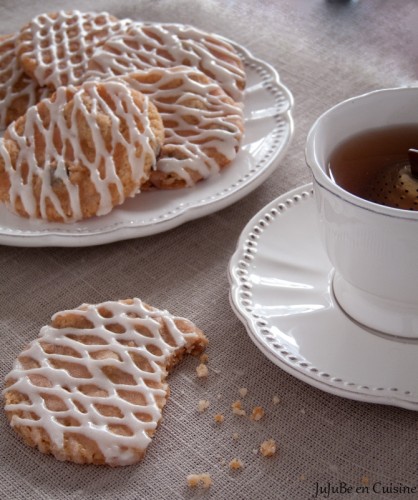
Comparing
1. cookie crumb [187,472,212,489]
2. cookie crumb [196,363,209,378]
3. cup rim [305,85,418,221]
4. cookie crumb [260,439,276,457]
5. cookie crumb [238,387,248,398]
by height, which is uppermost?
cup rim [305,85,418,221]

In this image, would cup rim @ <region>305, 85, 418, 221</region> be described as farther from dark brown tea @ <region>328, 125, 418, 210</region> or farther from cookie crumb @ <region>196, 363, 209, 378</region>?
cookie crumb @ <region>196, 363, 209, 378</region>

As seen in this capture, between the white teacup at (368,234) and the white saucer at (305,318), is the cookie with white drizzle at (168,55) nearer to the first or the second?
the white saucer at (305,318)

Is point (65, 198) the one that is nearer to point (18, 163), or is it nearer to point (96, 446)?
point (18, 163)

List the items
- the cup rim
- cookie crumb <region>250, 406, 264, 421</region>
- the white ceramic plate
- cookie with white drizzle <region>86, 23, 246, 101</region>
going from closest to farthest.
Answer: the cup rim, cookie crumb <region>250, 406, 264, 421</region>, the white ceramic plate, cookie with white drizzle <region>86, 23, 246, 101</region>

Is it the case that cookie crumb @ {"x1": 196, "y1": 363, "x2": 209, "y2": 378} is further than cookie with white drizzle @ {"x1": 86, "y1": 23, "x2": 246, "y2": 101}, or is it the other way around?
cookie with white drizzle @ {"x1": 86, "y1": 23, "x2": 246, "y2": 101}

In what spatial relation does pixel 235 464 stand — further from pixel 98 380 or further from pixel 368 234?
pixel 368 234

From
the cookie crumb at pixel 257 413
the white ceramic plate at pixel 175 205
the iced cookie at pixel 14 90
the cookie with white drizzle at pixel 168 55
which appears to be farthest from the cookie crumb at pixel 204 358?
the iced cookie at pixel 14 90

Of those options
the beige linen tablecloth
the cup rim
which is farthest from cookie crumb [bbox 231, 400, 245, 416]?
the cup rim

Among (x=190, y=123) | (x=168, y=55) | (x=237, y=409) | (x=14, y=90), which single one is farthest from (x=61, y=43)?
(x=237, y=409)
